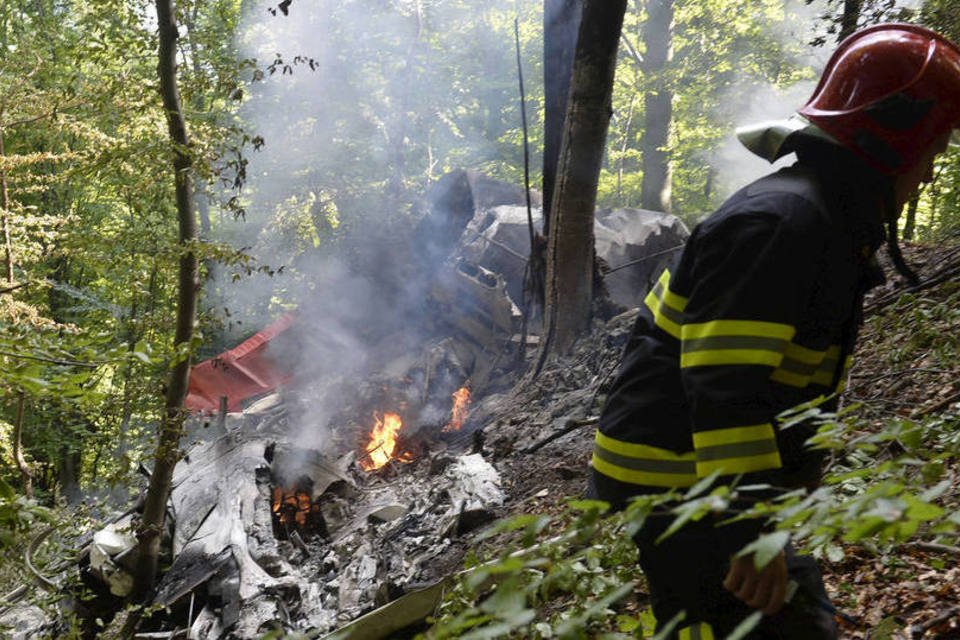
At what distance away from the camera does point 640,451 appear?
2033 mm

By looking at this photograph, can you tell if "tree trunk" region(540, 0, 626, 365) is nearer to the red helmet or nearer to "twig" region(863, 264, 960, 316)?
"twig" region(863, 264, 960, 316)

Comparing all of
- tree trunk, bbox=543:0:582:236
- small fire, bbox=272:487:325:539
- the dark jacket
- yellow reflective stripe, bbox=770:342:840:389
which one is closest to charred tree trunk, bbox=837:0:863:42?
tree trunk, bbox=543:0:582:236

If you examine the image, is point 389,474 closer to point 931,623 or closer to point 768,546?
point 931,623

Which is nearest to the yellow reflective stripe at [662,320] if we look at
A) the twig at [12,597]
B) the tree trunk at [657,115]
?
the twig at [12,597]

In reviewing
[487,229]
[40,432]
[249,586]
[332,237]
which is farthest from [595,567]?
[332,237]

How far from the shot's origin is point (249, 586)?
5391mm

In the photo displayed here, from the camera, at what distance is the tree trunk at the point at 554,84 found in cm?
1008

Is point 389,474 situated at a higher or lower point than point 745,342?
lower

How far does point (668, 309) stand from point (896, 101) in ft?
2.75

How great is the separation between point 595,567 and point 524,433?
539 cm

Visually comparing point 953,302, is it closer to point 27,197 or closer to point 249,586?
point 249,586

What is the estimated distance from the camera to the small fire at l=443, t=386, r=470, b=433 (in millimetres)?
11891

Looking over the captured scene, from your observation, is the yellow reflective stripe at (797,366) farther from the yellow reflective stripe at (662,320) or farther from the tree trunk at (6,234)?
the tree trunk at (6,234)

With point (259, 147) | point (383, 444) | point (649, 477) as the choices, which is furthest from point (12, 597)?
point (649, 477)
